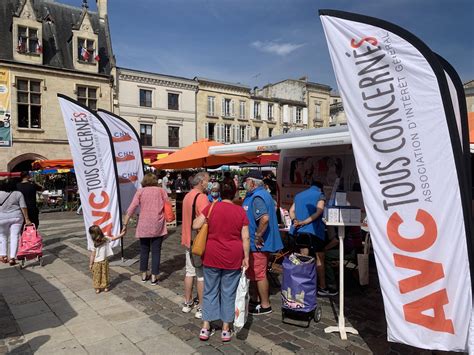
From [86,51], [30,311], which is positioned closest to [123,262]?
[30,311]

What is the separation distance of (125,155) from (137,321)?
12.1 feet

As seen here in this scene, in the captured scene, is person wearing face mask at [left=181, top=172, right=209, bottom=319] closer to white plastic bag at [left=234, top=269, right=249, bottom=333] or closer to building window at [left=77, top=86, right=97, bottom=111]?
white plastic bag at [left=234, top=269, right=249, bottom=333]

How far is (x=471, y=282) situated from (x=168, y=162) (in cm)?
776

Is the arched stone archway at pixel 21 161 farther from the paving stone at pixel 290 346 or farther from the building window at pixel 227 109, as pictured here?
the paving stone at pixel 290 346

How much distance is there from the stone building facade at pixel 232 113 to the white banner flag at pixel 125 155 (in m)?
26.5

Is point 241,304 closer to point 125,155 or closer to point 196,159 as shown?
point 125,155

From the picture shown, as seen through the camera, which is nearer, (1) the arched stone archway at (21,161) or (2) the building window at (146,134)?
(1) the arched stone archway at (21,161)

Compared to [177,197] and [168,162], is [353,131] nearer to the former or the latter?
[168,162]

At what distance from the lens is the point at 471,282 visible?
96.7 inches

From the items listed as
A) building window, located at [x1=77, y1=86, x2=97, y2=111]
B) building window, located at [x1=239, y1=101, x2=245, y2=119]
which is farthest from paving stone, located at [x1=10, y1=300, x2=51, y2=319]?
building window, located at [x1=239, y1=101, x2=245, y2=119]

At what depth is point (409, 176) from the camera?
8.81 feet

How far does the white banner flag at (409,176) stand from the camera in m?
2.51

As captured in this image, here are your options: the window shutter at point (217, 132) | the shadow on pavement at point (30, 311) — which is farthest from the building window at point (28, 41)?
the shadow on pavement at point (30, 311)

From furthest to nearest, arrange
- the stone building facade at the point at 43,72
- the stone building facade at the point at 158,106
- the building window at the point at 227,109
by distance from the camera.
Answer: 1. the building window at the point at 227,109
2. the stone building facade at the point at 158,106
3. the stone building facade at the point at 43,72
